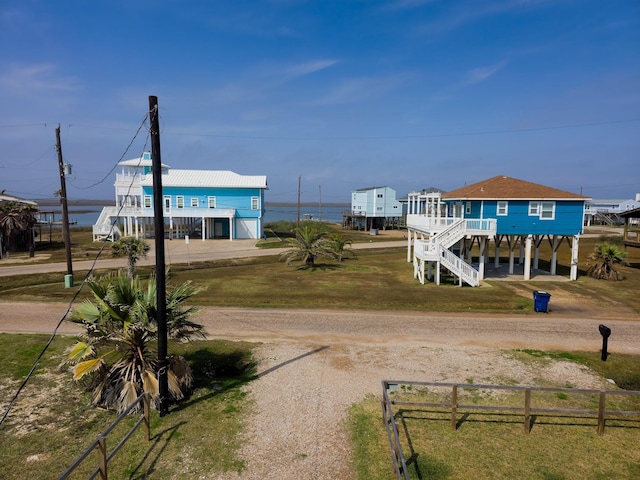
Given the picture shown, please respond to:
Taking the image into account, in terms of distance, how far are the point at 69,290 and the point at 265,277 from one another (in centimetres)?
1025

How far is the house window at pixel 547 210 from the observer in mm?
25094

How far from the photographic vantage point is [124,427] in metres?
8.64

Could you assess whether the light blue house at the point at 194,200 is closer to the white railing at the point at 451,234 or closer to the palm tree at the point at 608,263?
the white railing at the point at 451,234

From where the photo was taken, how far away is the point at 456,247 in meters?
30.7

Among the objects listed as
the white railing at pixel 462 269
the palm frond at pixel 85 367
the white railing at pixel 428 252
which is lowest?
the palm frond at pixel 85 367

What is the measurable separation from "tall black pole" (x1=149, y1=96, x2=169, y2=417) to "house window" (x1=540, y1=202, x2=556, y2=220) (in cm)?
2347

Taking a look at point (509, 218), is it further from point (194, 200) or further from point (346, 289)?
point (194, 200)

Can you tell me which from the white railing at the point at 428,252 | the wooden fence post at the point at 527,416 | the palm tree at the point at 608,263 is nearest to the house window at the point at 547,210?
the palm tree at the point at 608,263

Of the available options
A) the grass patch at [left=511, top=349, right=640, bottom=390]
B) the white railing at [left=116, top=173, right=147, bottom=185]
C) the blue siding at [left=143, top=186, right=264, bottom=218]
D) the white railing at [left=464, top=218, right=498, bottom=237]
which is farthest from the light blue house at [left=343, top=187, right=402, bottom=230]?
the grass patch at [left=511, top=349, right=640, bottom=390]

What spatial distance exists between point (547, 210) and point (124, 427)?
25.1 metres

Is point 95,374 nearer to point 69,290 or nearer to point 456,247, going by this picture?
point 69,290

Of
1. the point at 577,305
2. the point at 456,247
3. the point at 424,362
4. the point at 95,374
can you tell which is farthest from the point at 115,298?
the point at 456,247

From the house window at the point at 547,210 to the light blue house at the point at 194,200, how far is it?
105 feet

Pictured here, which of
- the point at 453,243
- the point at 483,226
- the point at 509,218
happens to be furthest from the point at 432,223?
the point at 509,218
